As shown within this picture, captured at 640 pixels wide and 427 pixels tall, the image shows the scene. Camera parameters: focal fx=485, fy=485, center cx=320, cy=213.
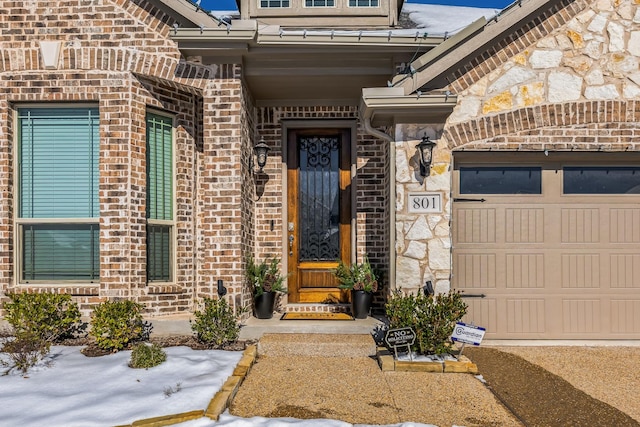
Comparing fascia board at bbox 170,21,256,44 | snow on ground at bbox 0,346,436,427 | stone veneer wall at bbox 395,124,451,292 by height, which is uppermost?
fascia board at bbox 170,21,256,44

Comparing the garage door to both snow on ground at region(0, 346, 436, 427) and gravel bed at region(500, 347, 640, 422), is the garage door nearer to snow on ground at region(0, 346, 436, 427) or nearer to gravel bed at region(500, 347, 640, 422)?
gravel bed at region(500, 347, 640, 422)

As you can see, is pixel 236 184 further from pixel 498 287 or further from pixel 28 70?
pixel 498 287

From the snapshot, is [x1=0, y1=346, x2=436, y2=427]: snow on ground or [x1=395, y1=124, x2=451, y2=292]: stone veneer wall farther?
[x1=395, y1=124, x2=451, y2=292]: stone veneer wall

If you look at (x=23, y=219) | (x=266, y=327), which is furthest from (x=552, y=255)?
(x=23, y=219)

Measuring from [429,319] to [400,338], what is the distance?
0.39m

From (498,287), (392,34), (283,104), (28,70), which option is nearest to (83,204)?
(28,70)

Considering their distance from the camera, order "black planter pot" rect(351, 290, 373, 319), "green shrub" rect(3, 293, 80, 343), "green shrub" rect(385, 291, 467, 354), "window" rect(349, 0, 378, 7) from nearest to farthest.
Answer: "green shrub" rect(385, 291, 467, 354), "green shrub" rect(3, 293, 80, 343), "black planter pot" rect(351, 290, 373, 319), "window" rect(349, 0, 378, 7)

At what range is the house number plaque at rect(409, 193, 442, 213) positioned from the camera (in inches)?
232

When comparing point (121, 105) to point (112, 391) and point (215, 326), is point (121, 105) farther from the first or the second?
point (112, 391)

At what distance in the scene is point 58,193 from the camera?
6000 mm

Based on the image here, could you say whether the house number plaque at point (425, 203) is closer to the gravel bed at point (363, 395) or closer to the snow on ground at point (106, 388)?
the gravel bed at point (363, 395)

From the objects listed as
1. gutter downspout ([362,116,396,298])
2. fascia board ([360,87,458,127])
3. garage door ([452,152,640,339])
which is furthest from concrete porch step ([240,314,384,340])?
fascia board ([360,87,458,127])

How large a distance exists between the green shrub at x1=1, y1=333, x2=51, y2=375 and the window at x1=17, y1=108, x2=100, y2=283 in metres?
1.34

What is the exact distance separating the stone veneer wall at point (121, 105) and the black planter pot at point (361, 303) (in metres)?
1.51
